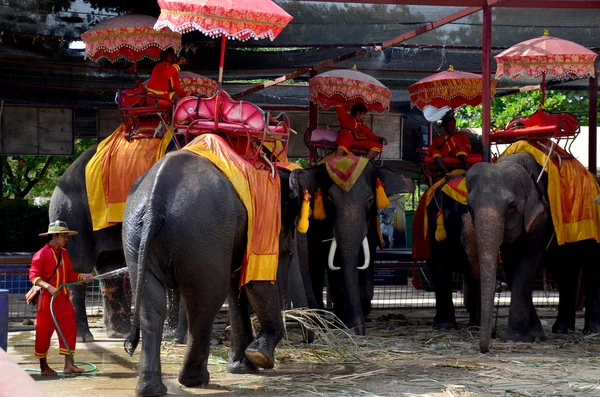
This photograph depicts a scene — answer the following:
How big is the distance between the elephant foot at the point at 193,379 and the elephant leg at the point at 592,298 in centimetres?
537

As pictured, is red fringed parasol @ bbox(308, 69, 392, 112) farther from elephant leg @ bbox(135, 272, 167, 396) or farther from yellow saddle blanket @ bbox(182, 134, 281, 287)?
elephant leg @ bbox(135, 272, 167, 396)

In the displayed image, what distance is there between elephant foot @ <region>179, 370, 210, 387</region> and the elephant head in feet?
9.51

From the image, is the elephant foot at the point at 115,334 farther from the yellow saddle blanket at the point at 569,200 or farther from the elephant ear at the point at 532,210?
the yellow saddle blanket at the point at 569,200

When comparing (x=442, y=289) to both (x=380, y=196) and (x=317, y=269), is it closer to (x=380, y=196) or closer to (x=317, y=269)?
(x=380, y=196)

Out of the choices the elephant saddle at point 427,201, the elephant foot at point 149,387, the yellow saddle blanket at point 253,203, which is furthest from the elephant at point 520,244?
the elephant foot at point 149,387

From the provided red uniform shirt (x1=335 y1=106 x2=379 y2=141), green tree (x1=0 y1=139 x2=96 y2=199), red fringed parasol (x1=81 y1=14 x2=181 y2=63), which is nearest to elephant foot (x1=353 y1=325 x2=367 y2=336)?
red uniform shirt (x1=335 y1=106 x2=379 y2=141)

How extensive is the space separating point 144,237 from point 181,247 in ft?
0.82

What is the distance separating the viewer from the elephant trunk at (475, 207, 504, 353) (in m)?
7.79

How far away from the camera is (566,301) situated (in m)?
9.95

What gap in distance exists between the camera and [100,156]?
862 centimetres

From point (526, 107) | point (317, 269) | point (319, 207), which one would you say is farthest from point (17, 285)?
point (526, 107)

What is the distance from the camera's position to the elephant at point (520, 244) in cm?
820

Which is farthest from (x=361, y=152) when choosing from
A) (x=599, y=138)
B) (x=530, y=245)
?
(x=599, y=138)

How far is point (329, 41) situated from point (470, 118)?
12126 mm
